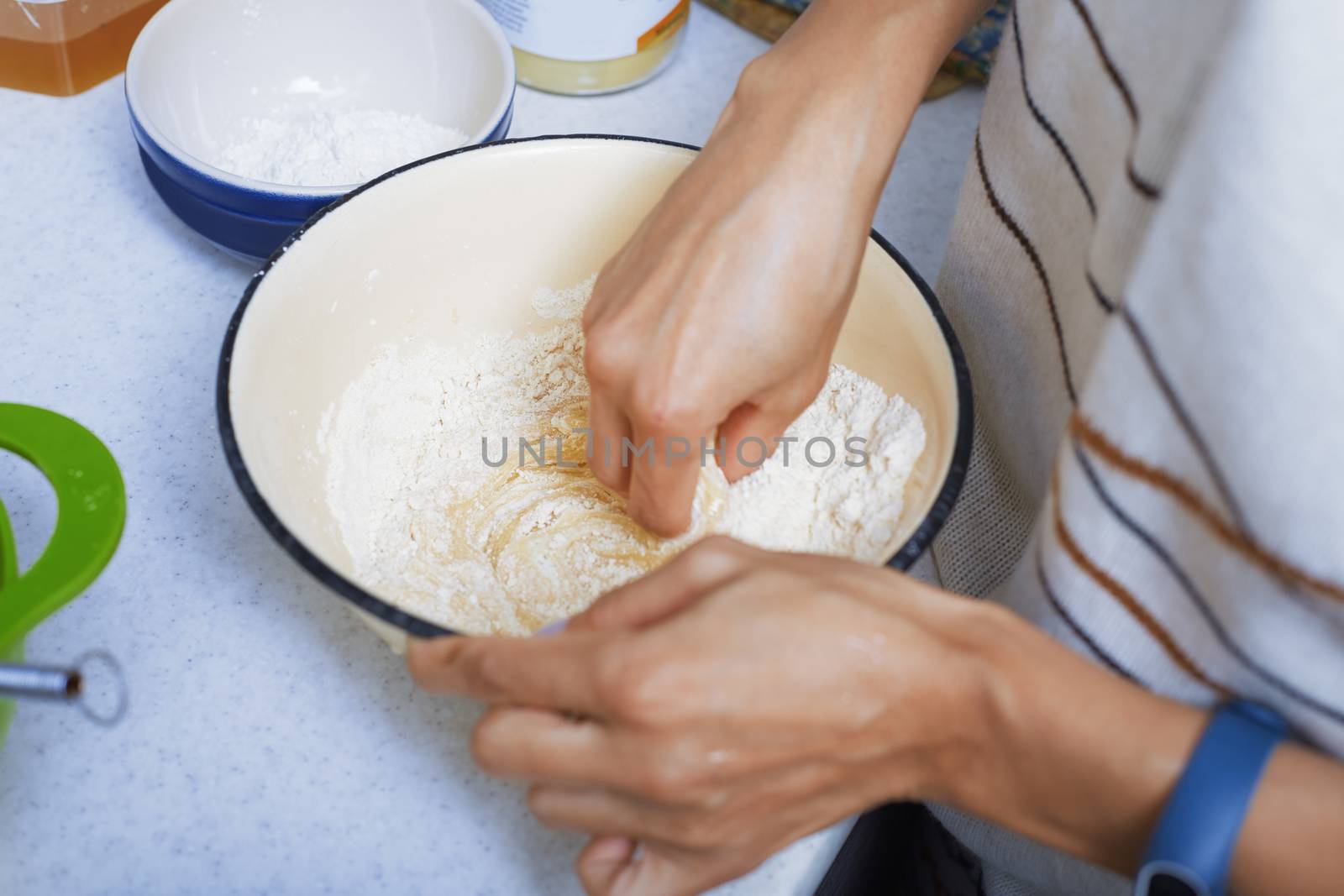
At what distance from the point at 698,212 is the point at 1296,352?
285 mm

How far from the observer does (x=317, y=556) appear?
1.56 feet

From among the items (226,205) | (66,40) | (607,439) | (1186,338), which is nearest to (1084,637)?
(1186,338)

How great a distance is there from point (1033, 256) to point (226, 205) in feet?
1.69

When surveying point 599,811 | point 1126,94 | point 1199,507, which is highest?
point 1126,94

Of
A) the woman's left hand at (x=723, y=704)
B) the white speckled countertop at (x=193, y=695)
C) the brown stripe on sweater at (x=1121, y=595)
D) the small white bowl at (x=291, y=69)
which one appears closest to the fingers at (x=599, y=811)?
the woman's left hand at (x=723, y=704)

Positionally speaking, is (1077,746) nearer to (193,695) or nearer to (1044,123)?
(1044,123)

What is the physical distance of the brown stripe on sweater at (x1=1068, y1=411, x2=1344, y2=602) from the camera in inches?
16.2

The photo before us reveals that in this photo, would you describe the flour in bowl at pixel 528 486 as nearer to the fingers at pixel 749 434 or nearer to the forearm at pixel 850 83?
the fingers at pixel 749 434

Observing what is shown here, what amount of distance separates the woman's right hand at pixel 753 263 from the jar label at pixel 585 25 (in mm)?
329

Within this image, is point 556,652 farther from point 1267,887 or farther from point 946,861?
point 946,861

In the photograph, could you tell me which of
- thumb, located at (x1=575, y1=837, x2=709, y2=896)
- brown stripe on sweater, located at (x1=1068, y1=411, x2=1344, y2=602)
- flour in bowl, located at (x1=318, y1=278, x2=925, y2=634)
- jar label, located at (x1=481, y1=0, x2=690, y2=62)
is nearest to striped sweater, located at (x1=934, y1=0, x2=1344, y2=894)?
brown stripe on sweater, located at (x1=1068, y1=411, x2=1344, y2=602)

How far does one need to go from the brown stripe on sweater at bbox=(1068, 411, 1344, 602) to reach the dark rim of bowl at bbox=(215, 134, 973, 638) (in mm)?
66

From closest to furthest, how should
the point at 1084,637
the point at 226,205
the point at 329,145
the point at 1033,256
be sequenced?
the point at 1084,637 → the point at 1033,256 → the point at 226,205 → the point at 329,145

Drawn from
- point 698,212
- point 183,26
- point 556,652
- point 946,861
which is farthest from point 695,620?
point 183,26
